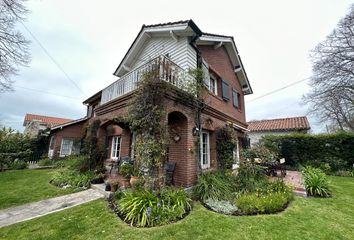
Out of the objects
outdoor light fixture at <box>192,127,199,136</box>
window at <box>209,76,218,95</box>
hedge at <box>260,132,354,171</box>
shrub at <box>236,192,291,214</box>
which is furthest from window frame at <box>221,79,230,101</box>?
shrub at <box>236,192,291,214</box>

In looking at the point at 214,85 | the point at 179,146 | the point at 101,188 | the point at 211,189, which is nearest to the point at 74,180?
the point at 101,188

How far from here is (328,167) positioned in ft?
38.2

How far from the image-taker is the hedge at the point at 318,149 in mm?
11734

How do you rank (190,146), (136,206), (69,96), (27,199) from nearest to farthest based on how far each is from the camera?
(136,206) < (27,199) < (190,146) < (69,96)

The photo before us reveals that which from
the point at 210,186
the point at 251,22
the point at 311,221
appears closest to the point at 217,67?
the point at 251,22

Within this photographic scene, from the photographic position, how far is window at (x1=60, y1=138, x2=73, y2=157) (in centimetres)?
1716

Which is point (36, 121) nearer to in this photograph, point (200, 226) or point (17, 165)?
point (17, 165)

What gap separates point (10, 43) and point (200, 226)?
11.3 metres

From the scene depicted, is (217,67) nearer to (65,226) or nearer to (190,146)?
(190,146)

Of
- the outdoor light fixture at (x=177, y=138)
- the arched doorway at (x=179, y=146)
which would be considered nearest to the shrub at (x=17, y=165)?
the arched doorway at (x=179, y=146)

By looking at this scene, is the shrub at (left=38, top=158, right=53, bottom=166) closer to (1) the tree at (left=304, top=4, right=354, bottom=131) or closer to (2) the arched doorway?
(2) the arched doorway

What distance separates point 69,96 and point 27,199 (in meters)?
19.6

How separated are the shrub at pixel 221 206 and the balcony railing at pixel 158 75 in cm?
442

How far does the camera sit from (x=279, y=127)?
760 inches
